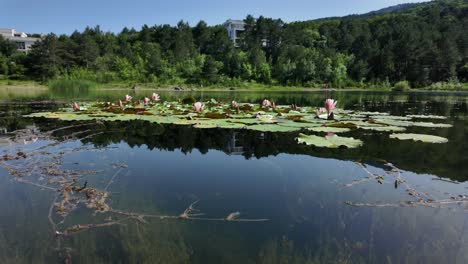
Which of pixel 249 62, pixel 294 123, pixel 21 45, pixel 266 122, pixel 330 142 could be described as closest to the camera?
pixel 330 142

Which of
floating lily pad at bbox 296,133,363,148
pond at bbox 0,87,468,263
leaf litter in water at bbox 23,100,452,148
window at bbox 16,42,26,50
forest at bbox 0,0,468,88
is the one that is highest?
window at bbox 16,42,26,50

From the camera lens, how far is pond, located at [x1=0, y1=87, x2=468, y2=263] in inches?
65.6

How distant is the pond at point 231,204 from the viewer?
167 cm

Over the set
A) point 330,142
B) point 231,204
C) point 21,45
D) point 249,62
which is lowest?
point 231,204

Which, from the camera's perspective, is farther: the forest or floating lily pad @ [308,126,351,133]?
the forest

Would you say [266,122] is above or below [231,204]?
above

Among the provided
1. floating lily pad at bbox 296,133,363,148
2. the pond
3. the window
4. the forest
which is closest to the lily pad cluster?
floating lily pad at bbox 296,133,363,148

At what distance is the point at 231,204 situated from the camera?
2.23m

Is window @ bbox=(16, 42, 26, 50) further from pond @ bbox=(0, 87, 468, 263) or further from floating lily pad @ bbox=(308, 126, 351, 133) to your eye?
floating lily pad @ bbox=(308, 126, 351, 133)

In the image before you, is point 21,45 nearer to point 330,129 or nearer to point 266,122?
point 266,122

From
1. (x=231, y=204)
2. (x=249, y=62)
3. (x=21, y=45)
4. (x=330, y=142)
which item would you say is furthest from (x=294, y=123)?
(x=21, y=45)

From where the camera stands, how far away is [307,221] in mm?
1992

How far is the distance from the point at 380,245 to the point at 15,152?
3.87 m

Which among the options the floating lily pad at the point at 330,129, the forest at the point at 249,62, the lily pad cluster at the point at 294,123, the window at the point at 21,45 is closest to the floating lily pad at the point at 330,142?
the lily pad cluster at the point at 294,123
